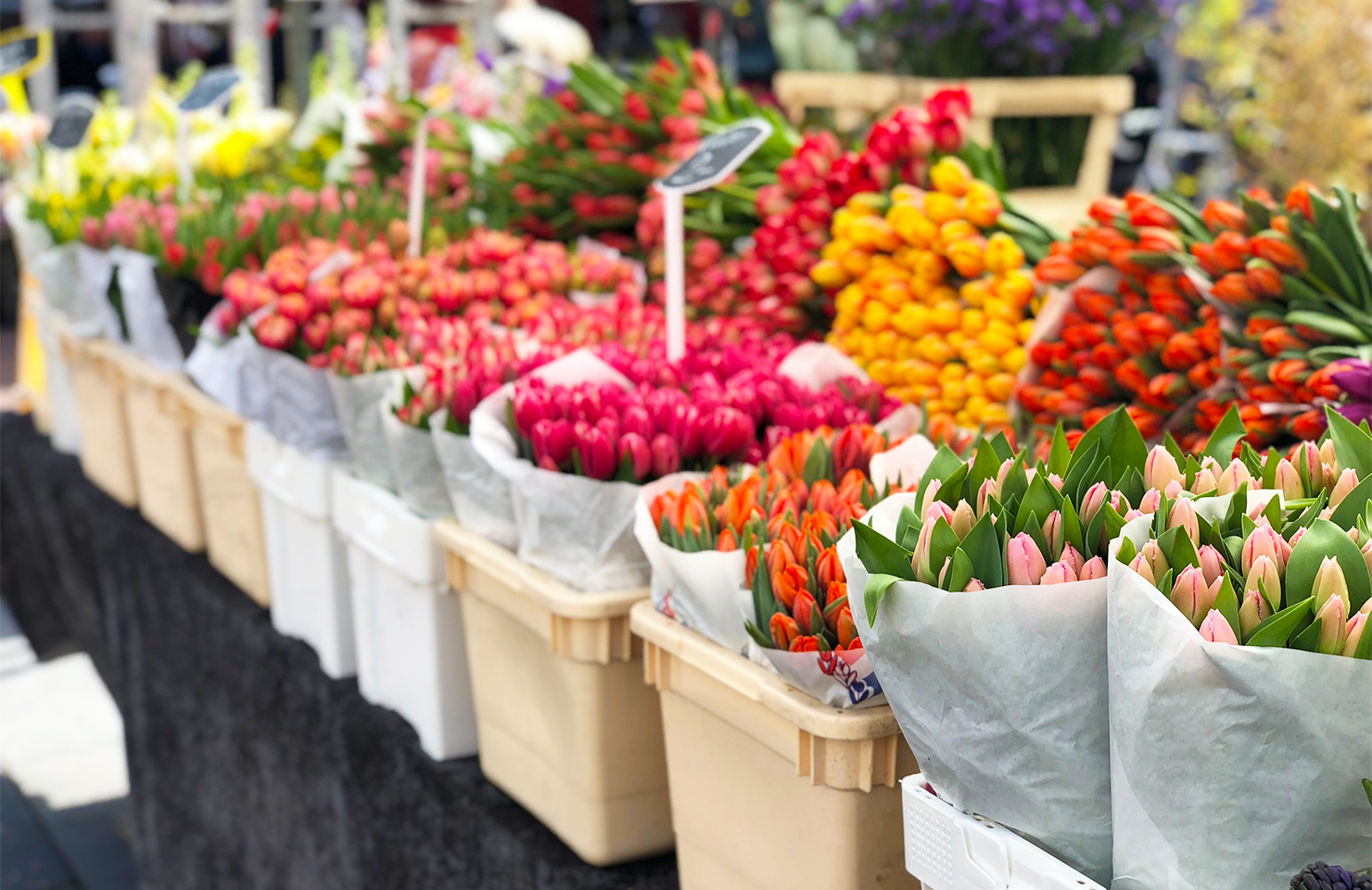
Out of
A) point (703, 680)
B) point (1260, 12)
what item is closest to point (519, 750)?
point (703, 680)

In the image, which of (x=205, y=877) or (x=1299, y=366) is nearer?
(x=1299, y=366)

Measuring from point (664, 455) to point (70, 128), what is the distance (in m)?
2.20

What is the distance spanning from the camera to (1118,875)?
0.70 metres

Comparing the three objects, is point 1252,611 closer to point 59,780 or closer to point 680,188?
point 680,188

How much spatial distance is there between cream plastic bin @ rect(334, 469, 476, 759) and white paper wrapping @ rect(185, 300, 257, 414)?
292mm

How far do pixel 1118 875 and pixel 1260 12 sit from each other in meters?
5.46

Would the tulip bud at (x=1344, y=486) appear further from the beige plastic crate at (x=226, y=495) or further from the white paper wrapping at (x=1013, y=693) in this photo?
the beige plastic crate at (x=226, y=495)

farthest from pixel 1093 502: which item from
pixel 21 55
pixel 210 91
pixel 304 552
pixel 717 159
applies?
pixel 21 55

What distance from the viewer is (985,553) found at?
705 millimetres

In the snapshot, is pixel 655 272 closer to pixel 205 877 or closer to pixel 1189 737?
pixel 205 877

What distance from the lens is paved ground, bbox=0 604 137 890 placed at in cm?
275

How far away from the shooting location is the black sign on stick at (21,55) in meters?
2.65

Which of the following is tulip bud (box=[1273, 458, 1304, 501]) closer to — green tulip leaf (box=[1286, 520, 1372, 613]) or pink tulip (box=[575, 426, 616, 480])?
green tulip leaf (box=[1286, 520, 1372, 613])

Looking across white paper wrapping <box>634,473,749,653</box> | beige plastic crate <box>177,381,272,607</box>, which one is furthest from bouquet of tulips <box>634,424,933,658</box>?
beige plastic crate <box>177,381,272,607</box>
